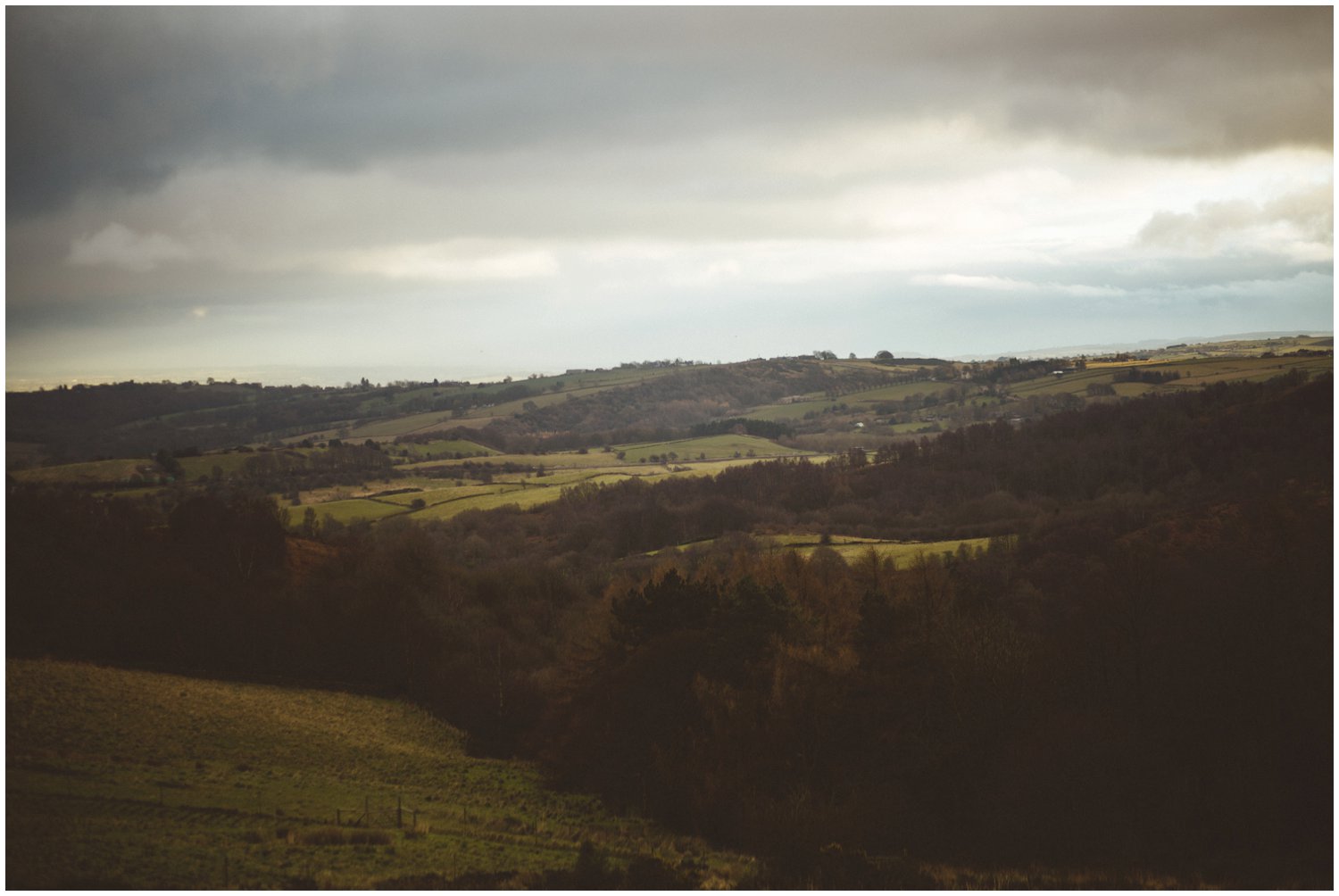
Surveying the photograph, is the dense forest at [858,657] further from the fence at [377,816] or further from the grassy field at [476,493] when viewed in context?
the grassy field at [476,493]

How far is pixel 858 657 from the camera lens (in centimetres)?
2300

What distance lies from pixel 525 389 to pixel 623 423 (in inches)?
934

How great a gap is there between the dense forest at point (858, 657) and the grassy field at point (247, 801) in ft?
8.32

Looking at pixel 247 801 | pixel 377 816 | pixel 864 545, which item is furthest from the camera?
pixel 864 545

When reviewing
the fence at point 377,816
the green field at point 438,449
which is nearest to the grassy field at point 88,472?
the fence at point 377,816

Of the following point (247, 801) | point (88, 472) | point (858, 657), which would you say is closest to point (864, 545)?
point (858, 657)

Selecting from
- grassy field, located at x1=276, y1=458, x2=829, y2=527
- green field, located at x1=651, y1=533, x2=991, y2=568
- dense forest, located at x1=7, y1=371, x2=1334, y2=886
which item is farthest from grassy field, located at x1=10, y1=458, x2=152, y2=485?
green field, located at x1=651, y1=533, x2=991, y2=568

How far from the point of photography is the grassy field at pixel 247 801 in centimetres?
1234

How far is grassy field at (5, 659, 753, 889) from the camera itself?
486 inches

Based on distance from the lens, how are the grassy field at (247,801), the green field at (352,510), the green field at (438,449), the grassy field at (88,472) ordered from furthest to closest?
the green field at (438,449) → the green field at (352,510) → the grassy field at (88,472) → the grassy field at (247,801)

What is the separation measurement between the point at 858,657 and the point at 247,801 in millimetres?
15777

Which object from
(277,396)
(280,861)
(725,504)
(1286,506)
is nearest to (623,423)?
(277,396)

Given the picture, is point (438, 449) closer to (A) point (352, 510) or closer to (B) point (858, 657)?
(A) point (352, 510)

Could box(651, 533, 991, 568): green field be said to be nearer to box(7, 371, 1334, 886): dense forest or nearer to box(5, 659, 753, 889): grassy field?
box(7, 371, 1334, 886): dense forest
